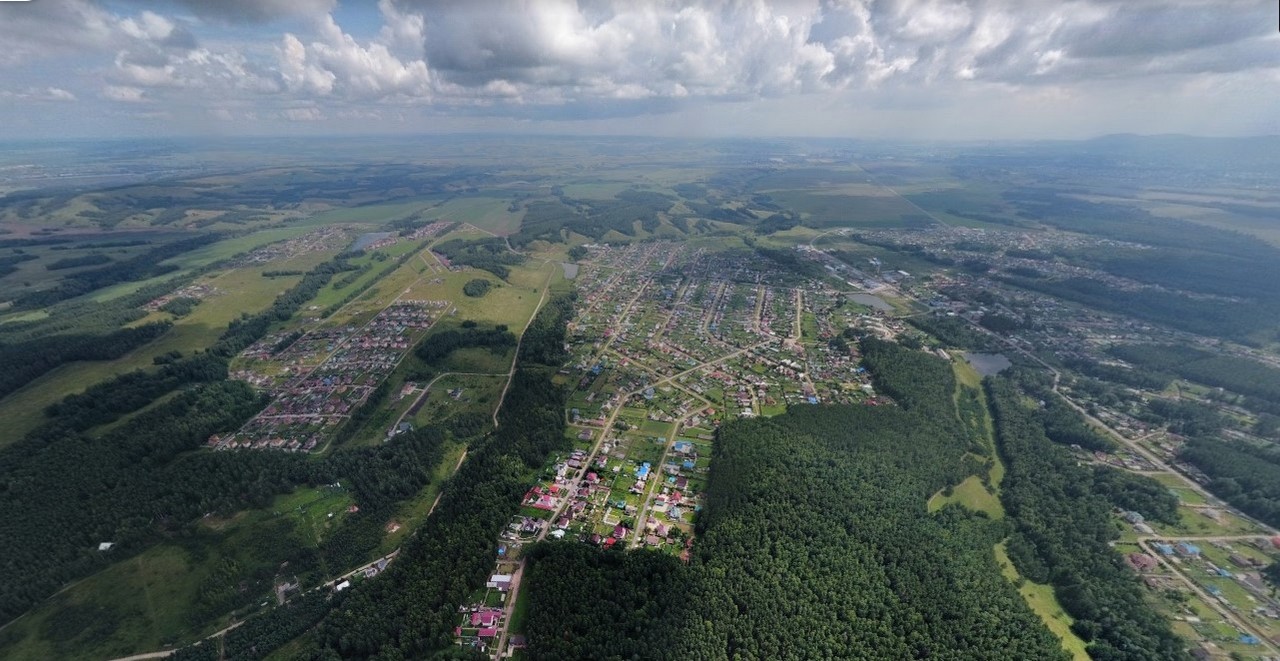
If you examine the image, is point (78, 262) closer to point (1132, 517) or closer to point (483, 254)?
point (483, 254)

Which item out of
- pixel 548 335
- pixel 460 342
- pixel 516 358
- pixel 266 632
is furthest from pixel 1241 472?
pixel 460 342

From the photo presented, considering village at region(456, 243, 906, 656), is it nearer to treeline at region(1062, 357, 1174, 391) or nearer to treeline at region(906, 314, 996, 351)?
treeline at region(906, 314, 996, 351)

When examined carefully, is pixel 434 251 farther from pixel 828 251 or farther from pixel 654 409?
pixel 828 251

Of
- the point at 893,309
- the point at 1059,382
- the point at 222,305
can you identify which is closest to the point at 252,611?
the point at 222,305

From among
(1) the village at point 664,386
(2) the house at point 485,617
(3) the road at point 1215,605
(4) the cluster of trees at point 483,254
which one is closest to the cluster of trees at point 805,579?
(2) the house at point 485,617

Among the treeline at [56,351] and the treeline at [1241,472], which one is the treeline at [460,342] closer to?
the treeline at [56,351]

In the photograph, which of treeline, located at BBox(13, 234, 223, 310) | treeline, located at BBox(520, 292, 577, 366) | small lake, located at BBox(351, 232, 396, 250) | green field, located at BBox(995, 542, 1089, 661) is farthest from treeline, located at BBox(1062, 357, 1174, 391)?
treeline, located at BBox(13, 234, 223, 310)
